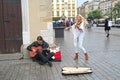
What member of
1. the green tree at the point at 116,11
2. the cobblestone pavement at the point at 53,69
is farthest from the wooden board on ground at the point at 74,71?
the green tree at the point at 116,11

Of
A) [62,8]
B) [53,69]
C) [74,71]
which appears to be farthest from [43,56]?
[62,8]

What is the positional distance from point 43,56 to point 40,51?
0.21 metres

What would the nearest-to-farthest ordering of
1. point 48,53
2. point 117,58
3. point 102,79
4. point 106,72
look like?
point 102,79 → point 106,72 → point 48,53 → point 117,58

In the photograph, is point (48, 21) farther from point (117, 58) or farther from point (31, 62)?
point (117, 58)

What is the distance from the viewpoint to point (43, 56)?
430 inches

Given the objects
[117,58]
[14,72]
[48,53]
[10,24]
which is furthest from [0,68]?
[117,58]

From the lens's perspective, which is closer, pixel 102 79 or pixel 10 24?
pixel 102 79

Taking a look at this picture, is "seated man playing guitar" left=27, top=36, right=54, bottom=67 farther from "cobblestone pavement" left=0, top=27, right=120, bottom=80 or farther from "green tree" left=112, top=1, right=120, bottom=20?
"green tree" left=112, top=1, right=120, bottom=20

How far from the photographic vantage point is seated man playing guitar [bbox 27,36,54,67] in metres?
10.9

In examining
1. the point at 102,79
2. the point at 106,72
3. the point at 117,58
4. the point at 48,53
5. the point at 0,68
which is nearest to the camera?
the point at 102,79

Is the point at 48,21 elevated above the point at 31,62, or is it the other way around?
the point at 48,21

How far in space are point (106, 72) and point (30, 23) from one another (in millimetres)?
4103

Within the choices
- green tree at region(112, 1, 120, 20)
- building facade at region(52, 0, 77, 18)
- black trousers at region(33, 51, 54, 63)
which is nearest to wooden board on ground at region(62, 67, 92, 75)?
black trousers at region(33, 51, 54, 63)

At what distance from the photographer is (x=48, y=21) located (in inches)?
489
